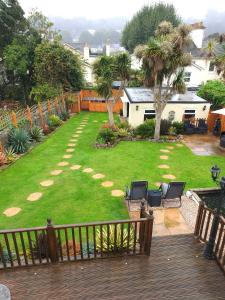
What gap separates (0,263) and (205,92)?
19.7 meters

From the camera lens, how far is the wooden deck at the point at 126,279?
4.75 metres

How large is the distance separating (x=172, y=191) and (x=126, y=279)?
12.8 feet

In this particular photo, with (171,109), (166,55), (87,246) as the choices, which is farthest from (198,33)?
(87,246)

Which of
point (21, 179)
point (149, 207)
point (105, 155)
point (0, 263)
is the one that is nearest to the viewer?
point (0, 263)

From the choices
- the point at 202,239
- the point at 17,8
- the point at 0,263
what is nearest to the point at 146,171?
the point at 202,239

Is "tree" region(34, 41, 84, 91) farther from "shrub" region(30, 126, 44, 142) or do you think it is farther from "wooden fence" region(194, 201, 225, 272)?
"wooden fence" region(194, 201, 225, 272)

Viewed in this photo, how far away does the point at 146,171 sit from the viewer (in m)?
11.4

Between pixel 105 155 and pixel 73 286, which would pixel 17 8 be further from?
pixel 73 286

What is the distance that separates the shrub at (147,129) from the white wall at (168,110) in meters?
1.23

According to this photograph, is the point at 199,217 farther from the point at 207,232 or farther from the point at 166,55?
the point at 166,55

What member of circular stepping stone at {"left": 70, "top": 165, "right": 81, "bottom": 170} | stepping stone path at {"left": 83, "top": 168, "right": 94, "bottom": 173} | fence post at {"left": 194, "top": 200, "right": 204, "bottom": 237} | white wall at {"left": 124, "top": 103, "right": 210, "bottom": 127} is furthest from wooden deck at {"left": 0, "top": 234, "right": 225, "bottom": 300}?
white wall at {"left": 124, "top": 103, "right": 210, "bottom": 127}

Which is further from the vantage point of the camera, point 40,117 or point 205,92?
point 205,92

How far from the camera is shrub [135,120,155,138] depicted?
1627 cm

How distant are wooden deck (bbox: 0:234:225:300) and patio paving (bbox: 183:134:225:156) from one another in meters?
9.43
